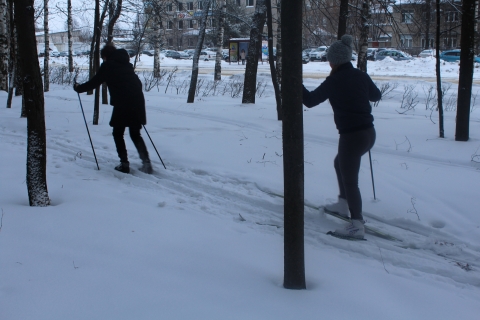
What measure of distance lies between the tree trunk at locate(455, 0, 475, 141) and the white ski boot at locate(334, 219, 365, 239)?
491 centimetres

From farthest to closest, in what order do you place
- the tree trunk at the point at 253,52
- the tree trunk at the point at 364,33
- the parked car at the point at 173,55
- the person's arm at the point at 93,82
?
the parked car at the point at 173,55 < the tree trunk at the point at 253,52 < the tree trunk at the point at 364,33 < the person's arm at the point at 93,82

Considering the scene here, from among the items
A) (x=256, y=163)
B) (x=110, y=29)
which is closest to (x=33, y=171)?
(x=256, y=163)

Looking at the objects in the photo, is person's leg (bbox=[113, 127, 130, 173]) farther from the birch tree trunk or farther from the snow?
the birch tree trunk

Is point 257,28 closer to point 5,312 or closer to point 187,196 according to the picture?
point 187,196

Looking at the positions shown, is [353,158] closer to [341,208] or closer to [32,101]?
[341,208]

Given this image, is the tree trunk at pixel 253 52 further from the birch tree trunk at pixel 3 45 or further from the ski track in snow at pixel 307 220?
the birch tree trunk at pixel 3 45

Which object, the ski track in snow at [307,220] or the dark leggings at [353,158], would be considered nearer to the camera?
the ski track in snow at [307,220]

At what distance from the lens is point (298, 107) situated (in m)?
2.83

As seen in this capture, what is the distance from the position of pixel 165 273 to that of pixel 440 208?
3.50 m

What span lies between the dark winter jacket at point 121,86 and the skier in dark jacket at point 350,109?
3.14 meters

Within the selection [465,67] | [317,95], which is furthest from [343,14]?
[317,95]

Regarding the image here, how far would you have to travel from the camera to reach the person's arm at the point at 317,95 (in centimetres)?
402

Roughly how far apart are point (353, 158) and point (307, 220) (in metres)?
0.94

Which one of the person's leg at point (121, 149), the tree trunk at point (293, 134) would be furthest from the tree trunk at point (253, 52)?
the tree trunk at point (293, 134)
